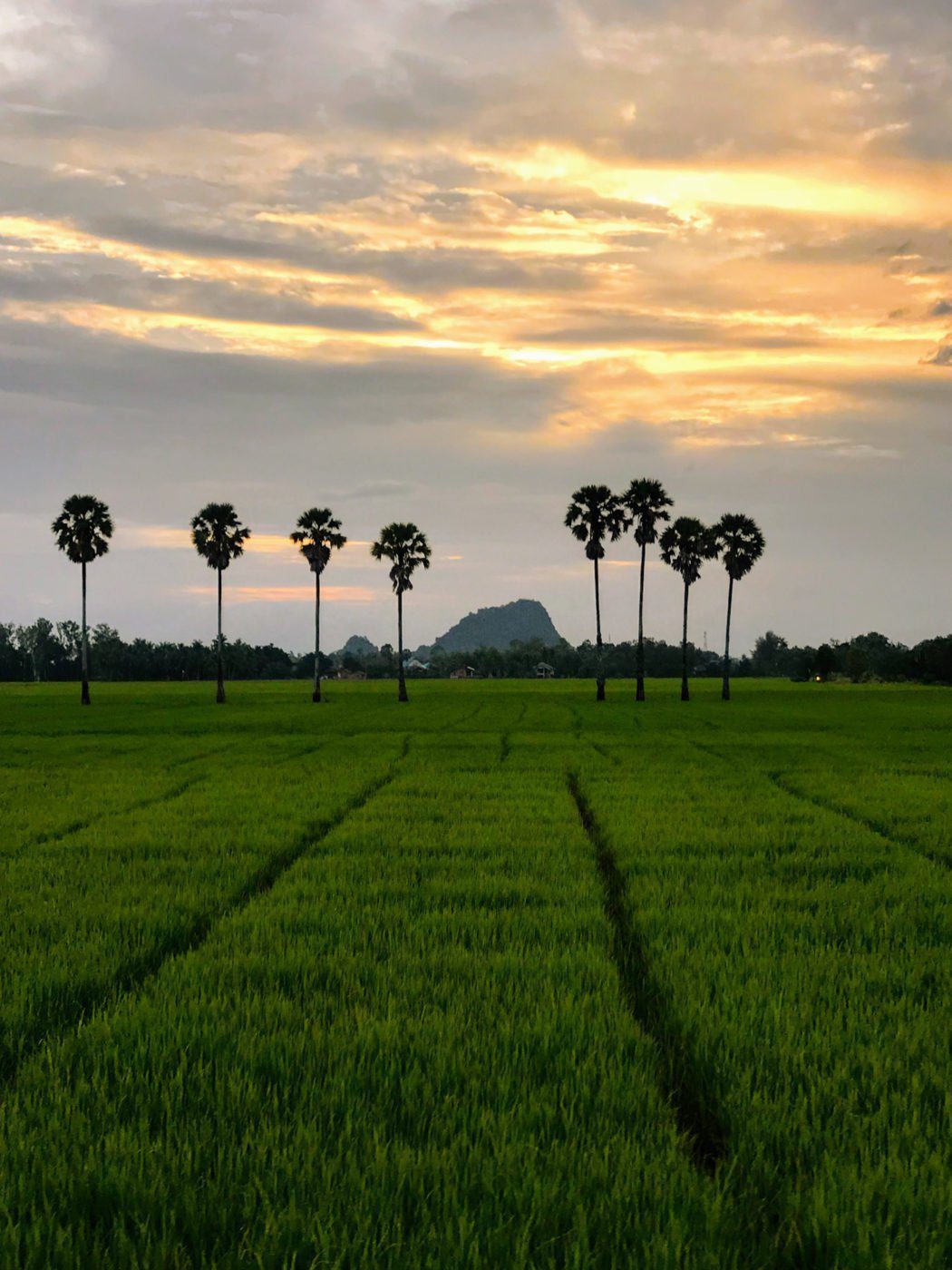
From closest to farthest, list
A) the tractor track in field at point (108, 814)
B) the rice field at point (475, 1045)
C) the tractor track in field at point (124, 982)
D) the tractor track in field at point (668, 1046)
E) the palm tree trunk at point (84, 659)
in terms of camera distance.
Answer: the rice field at point (475, 1045) < the tractor track in field at point (668, 1046) < the tractor track in field at point (124, 982) < the tractor track in field at point (108, 814) < the palm tree trunk at point (84, 659)

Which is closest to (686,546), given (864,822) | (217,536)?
(217,536)

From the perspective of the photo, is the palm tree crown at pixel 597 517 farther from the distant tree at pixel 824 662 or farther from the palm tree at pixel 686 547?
the distant tree at pixel 824 662

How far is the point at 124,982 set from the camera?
8.16m

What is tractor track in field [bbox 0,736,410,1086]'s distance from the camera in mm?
6516

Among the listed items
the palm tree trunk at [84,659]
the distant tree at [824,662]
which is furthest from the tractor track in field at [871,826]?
the distant tree at [824,662]

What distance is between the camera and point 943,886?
39.7 feet

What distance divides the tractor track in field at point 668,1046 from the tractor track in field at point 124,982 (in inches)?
144

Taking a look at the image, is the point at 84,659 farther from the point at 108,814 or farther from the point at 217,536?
the point at 108,814

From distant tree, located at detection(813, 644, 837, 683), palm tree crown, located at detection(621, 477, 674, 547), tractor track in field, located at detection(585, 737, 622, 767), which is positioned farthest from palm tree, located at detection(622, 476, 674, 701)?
distant tree, located at detection(813, 644, 837, 683)

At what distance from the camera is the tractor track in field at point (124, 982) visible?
652 cm

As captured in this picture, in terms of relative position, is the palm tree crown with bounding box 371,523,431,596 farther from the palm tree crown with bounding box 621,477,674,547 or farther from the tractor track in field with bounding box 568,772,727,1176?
the tractor track in field with bounding box 568,772,727,1176

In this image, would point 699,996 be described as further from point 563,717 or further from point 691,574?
point 691,574

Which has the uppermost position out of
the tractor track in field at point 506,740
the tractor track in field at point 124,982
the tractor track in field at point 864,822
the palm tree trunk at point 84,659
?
the palm tree trunk at point 84,659

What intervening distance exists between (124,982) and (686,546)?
Answer: 95242 mm
